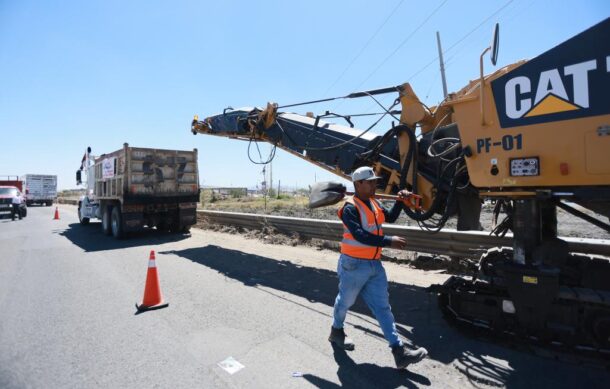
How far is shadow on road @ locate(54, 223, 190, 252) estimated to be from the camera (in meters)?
10.8

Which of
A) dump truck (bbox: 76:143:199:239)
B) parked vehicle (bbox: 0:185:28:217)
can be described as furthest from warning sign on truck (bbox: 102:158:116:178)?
parked vehicle (bbox: 0:185:28:217)

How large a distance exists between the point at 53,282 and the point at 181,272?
2221mm

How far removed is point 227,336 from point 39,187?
44.3 m

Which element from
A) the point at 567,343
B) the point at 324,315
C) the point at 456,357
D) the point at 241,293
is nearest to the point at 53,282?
the point at 241,293

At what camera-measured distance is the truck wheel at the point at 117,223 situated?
11758 mm

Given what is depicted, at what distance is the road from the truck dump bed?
4.50 meters

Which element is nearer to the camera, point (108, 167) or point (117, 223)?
point (117, 223)

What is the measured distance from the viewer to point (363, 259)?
12.0ft

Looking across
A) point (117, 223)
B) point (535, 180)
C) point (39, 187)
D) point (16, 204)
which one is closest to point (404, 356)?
point (535, 180)

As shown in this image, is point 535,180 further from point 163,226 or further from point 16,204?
point 16,204

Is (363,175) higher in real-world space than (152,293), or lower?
higher

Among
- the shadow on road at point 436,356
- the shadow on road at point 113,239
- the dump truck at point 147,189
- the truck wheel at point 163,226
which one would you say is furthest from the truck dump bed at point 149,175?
the shadow on road at point 436,356

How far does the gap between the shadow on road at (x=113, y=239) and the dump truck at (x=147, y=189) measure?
360 mm

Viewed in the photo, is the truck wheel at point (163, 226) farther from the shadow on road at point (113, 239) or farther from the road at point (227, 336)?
the road at point (227, 336)
